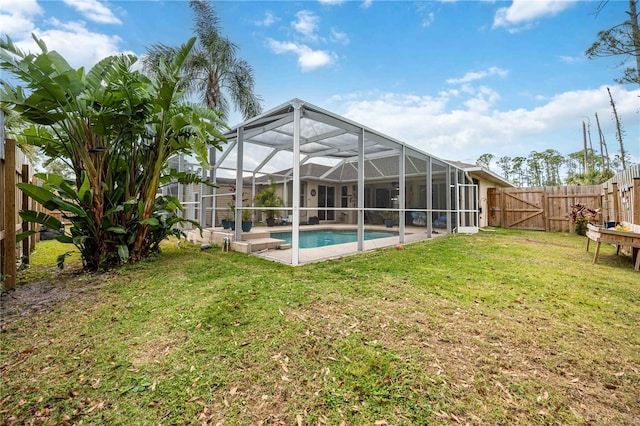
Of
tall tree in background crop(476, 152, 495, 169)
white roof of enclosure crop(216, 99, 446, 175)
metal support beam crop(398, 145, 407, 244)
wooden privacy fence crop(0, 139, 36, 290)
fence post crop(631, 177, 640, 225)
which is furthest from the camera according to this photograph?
tall tree in background crop(476, 152, 495, 169)

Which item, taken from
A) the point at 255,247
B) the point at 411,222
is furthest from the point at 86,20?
the point at 411,222

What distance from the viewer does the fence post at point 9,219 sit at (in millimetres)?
3752

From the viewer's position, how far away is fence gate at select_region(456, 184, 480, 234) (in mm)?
11945

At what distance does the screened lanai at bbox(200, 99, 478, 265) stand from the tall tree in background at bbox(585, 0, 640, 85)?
15.0 feet

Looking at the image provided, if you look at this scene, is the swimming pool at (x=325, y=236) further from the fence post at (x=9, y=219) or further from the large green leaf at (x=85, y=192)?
the fence post at (x=9, y=219)

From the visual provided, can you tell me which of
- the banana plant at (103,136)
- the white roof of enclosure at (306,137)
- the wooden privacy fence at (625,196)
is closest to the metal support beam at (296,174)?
the white roof of enclosure at (306,137)

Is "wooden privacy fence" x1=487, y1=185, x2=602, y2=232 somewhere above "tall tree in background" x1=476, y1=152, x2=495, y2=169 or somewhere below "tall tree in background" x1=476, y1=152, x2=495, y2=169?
below

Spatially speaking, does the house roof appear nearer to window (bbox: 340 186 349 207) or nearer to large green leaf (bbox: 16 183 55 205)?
window (bbox: 340 186 349 207)

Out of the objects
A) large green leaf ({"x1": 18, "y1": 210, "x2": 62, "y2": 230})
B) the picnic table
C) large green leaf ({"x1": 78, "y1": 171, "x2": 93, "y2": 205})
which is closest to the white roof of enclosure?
large green leaf ({"x1": 78, "y1": 171, "x2": 93, "y2": 205})

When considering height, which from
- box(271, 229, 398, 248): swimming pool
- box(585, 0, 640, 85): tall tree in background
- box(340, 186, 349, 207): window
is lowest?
box(271, 229, 398, 248): swimming pool

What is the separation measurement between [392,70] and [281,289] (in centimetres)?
1063

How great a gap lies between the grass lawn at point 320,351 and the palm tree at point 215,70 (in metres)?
9.39

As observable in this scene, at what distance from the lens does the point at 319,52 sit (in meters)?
10.4

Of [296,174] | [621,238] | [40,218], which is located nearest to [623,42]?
[621,238]
